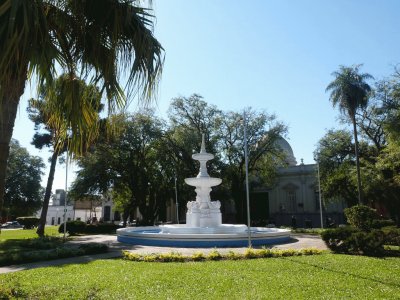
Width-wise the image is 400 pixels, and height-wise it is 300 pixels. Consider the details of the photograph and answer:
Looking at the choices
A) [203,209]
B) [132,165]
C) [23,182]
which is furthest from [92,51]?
[23,182]

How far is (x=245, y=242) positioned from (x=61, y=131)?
12400mm

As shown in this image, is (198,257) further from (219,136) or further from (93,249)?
(219,136)

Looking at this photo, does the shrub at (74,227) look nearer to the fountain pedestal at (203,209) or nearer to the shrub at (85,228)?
the shrub at (85,228)

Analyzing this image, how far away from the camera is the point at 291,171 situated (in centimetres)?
5144

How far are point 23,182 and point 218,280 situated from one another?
46.0m

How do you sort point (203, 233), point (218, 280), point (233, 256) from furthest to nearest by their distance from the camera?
point (203, 233), point (233, 256), point (218, 280)

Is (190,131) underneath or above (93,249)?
above

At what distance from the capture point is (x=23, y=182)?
4753 centimetres

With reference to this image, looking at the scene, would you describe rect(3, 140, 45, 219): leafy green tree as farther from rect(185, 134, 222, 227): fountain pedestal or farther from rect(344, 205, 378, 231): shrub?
rect(344, 205, 378, 231): shrub

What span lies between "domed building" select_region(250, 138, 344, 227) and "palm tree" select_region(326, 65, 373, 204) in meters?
19.8

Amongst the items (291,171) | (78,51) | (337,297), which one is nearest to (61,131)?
(78,51)

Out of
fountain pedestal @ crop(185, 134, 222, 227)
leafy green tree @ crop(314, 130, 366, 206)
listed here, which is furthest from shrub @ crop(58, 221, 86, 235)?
leafy green tree @ crop(314, 130, 366, 206)

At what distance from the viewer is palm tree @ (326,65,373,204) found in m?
28.3

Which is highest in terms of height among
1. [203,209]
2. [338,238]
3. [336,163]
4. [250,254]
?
[336,163]
